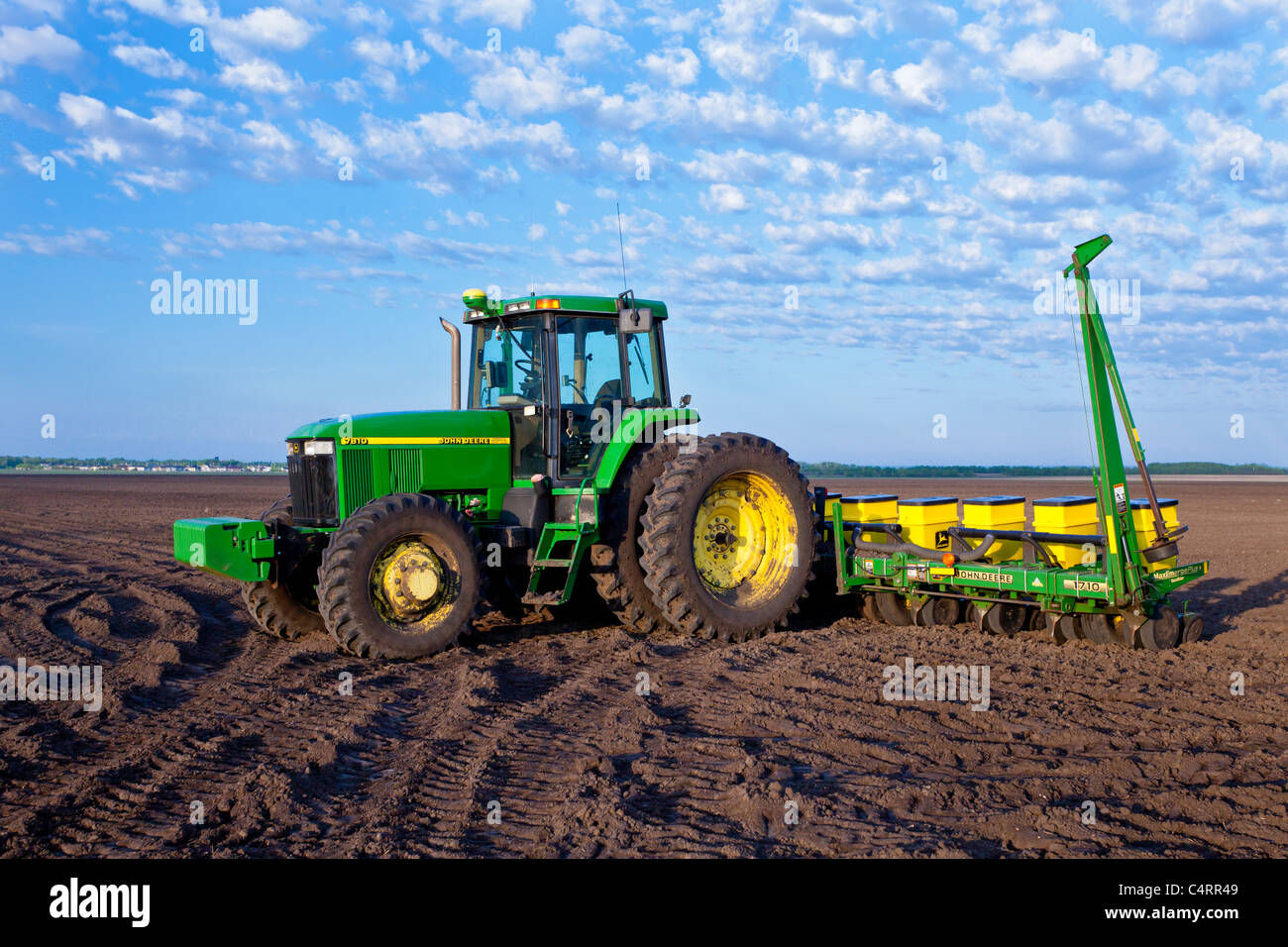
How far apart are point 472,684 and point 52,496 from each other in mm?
39088

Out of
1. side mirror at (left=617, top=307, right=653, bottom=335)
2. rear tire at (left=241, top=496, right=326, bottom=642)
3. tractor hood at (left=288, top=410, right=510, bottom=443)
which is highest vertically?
side mirror at (left=617, top=307, right=653, bottom=335)

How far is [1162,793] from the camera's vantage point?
455 centimetres

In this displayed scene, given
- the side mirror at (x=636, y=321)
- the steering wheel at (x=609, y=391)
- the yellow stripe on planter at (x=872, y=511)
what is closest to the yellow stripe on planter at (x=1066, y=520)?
the yellow stripe on planter at (x=872, y=511)

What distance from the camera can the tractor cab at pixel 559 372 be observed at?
8688mm

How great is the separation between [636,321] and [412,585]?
9.57 feet

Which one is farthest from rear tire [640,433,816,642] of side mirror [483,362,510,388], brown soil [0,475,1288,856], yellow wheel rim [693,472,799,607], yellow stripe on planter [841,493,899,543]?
side mirror [483,362,510,388]

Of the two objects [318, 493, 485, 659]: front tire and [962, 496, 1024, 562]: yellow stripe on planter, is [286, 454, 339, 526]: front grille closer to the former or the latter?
[318, 493, 485, 659]: front tire

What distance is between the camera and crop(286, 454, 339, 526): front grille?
823cm

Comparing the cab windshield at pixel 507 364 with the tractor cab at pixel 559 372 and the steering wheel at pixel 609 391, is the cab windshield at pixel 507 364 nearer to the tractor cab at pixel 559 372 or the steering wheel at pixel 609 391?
the tractor cab at pixel 559 372

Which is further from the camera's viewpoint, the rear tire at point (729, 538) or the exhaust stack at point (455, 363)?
the exhaust stack at point (455, 363)

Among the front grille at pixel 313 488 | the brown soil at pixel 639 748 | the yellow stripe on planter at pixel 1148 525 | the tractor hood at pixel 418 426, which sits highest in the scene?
the tractor hood at pixel 418 426

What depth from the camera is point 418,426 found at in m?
8.43

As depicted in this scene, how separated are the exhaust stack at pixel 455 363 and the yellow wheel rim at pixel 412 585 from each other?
175 centimetres

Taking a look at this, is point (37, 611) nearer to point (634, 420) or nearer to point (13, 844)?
point (634, 420)
